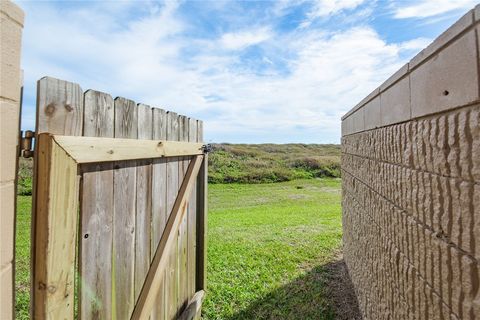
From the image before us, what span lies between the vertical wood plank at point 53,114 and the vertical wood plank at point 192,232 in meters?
1.77

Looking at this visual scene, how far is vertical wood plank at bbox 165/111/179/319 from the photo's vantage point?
2818 mm

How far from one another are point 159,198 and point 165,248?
0.40m

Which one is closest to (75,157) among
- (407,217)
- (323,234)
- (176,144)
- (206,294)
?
(176,144)

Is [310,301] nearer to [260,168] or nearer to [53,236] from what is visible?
[53,236]

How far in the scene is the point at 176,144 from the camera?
113 inches

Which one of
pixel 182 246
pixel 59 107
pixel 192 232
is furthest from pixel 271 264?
pixel 59 107

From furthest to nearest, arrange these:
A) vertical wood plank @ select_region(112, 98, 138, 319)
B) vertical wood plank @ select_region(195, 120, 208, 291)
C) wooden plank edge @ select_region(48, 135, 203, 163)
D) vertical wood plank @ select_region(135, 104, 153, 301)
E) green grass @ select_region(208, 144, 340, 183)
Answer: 1. green grass @ select_region(208, 144, 340, 183)
2. vertical wood plank @ select_region(195, 120, 208, 291)
3. vertical wood plank @ select_region(135, 104, 153, 301)
4. vertical wood plank @ select_region(112, 98, 138, 319)
5. wooden plank edge @ select_region(48, 135, 203, 163)

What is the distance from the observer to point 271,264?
17.7 feet

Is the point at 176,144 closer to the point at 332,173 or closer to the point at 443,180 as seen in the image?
the point at 443,180

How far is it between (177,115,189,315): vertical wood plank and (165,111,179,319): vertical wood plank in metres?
0.09

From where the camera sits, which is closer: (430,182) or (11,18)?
(11,18)

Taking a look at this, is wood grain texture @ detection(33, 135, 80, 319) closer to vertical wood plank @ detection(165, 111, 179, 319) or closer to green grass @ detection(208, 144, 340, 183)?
vertical wood plank @ detection(165, 111, 179, 319)

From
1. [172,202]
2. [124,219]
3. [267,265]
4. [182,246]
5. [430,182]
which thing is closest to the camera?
[430,182]

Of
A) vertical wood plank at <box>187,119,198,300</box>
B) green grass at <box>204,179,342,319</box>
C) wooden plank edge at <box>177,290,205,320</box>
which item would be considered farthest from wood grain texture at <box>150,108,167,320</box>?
green grass at <box>204,179,342,319</box>
